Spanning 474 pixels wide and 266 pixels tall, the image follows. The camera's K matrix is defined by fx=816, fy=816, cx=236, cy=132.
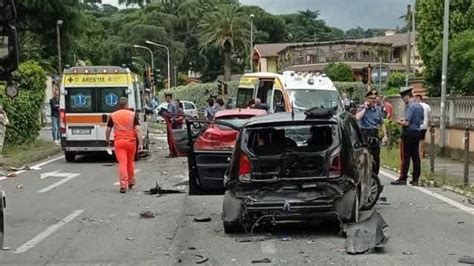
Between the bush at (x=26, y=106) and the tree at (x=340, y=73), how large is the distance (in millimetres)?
45784

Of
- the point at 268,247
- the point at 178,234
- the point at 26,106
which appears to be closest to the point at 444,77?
the point at 26,106

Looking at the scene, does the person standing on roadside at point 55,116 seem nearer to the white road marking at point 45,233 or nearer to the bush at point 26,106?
the bush at point 26,106

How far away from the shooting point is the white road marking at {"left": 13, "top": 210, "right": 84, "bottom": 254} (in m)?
9.70

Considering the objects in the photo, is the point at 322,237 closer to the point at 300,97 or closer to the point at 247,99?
the point at 300,97

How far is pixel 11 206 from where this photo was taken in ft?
44.5

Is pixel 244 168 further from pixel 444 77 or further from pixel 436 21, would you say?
pixel 436 21

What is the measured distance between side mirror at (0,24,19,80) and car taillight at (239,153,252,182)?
3508mm

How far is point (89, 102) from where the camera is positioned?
74.2 ft

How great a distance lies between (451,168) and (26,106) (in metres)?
13.4

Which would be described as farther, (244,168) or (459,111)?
(459,111)

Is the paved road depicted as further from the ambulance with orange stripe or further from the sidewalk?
the ambulance with orange stripe

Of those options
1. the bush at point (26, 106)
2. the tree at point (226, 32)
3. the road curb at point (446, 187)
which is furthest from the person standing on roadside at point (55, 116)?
the tree at point (226, 32)

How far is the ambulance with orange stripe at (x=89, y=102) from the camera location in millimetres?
22484

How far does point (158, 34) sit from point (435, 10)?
5602cm
